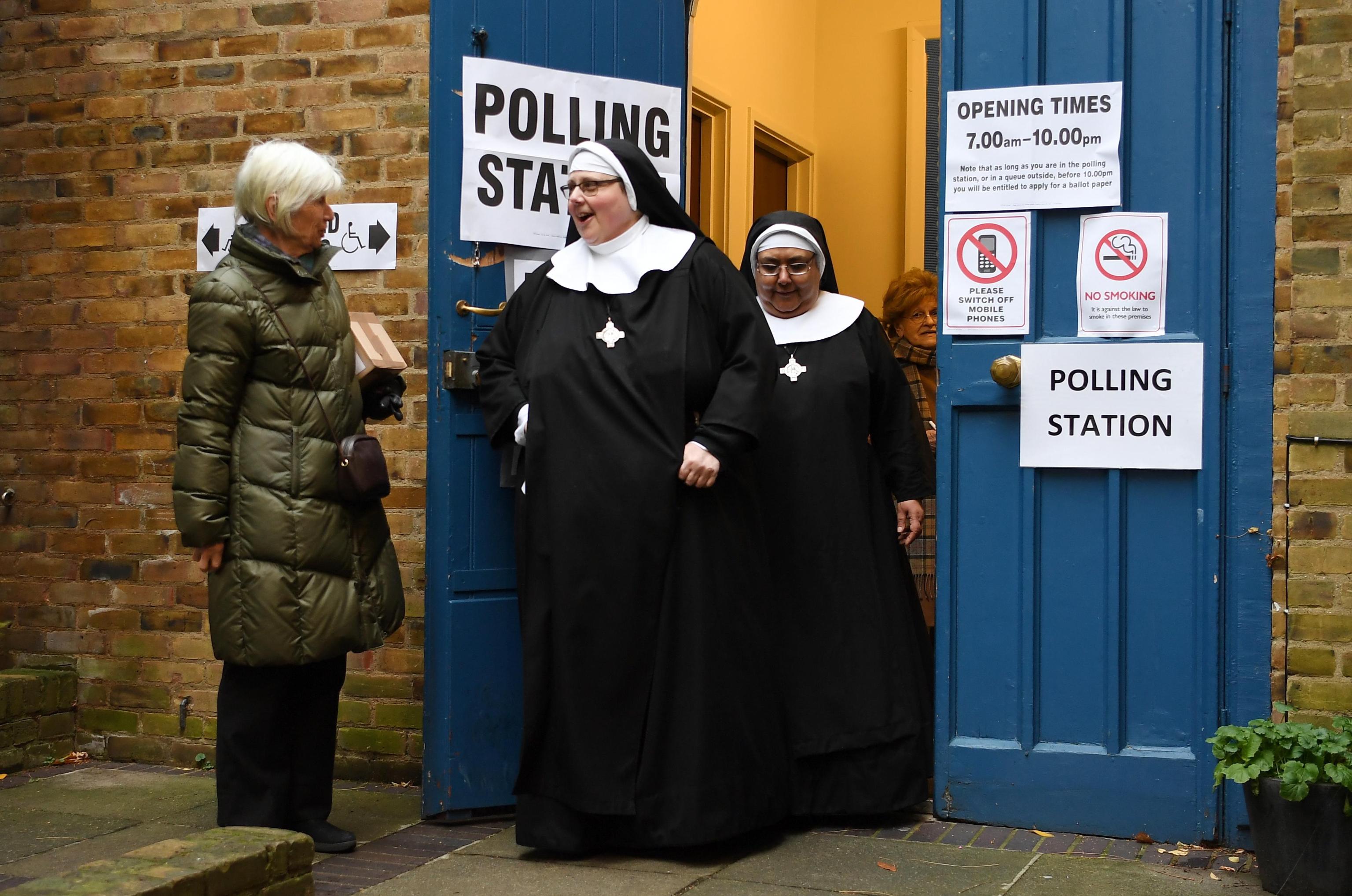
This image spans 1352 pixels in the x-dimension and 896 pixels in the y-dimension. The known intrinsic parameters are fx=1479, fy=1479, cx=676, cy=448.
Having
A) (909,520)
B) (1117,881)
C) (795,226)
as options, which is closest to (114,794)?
(909,520)

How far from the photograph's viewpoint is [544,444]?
411cm

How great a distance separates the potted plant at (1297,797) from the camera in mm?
3568

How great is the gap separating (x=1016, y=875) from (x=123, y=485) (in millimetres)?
3359

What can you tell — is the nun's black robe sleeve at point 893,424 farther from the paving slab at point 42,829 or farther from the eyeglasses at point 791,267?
the paving slab at point 42,829

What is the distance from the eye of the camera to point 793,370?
4602mm

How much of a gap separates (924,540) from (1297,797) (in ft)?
6.48

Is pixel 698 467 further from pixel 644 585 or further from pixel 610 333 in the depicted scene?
pixel 610 333

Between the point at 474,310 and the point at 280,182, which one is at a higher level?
the point at 280,182

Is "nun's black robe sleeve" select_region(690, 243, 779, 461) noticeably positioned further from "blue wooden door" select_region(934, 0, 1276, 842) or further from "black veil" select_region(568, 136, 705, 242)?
"blue wooden door" select_region(934, 0, 1276, 842)

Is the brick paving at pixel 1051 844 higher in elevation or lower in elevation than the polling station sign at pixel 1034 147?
lower

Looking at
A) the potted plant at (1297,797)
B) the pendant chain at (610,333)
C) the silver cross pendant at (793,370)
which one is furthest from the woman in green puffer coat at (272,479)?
the potted plant at (1297,797)

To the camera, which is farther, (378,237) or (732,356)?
(378,237)

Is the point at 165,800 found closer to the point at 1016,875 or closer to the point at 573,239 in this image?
the point at 573,239

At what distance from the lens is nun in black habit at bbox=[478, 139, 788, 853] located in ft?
13.1
